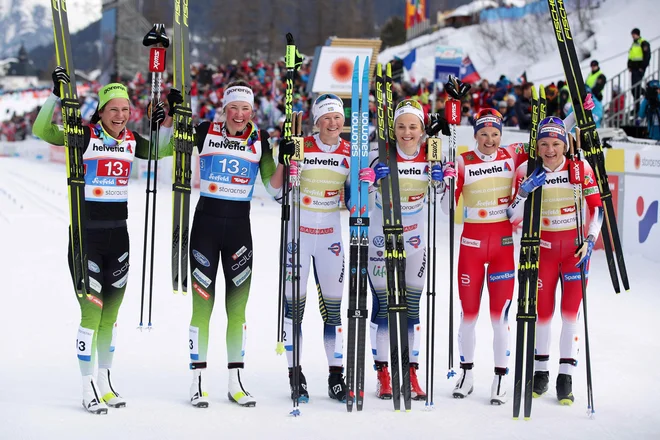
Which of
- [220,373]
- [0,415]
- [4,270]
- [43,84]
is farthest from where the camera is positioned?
[43,84]

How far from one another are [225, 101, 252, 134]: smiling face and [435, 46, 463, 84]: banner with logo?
37.7ft

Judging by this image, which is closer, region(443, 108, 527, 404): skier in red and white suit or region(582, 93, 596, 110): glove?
region(443, 108, 527, 404): skier in red and white suit

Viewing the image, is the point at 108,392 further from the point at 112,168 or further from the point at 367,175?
the point at 367,175

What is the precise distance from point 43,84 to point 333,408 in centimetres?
7582

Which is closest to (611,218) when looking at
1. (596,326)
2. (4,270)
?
(596,326)

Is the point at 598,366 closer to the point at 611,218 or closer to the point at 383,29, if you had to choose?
the point at 611,218

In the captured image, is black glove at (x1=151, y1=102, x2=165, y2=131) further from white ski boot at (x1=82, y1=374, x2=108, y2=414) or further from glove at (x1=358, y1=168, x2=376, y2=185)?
white ski boot at (x1=82, y1=374, x2=108, y2=414)

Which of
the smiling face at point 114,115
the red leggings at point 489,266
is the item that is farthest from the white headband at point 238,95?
the red leggings at point 489,266

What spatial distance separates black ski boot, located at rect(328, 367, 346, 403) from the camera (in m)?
5.41

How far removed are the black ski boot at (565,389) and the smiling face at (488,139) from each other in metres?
1.56

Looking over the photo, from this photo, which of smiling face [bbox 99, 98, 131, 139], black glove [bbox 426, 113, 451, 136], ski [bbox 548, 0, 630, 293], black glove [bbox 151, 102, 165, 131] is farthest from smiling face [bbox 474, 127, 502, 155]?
smiling face [bbox 99, 98, 131, 139]

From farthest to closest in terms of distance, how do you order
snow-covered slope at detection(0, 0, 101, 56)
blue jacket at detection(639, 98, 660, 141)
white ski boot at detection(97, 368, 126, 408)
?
snow-covered slope at detection(0, 0, 101, 56)
blue jacket at detection(639, 98, 660, 141)
white ski boot at detection(97, 368, 126, 408)

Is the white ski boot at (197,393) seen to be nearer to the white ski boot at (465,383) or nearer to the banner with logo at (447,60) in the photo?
the white ski boot at (465,383)

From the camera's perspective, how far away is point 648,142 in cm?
1255
